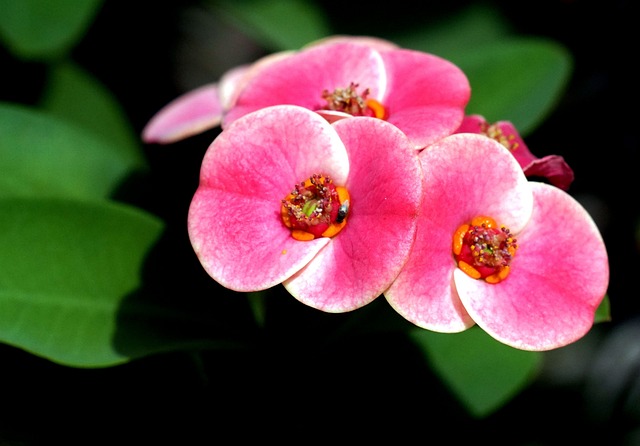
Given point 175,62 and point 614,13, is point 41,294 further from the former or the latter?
point 614,13

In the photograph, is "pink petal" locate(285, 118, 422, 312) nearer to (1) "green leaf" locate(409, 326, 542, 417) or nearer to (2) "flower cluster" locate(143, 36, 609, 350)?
(2) "flower cluster" locate(143, 36, 609, 350)

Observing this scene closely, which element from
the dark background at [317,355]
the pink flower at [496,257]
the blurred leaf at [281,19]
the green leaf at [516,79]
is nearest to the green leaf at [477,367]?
the dark background at [317,355]

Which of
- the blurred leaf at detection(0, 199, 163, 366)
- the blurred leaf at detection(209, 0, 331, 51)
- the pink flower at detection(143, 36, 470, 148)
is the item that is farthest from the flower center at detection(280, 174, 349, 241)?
the blurred leaf at detection(209, 0, 331, 51)

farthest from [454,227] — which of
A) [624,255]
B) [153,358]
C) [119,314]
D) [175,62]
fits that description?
[175,62]

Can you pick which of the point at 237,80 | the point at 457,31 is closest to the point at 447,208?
the point at 237,80

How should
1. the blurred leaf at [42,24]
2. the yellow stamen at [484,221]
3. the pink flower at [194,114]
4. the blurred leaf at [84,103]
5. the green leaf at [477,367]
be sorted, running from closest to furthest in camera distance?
1. the yellow stamen at [484,221]
2. the pink flower at [194,114]
3. the green leaf at [477,367]
4. the blurred leaf at [42,24]
5. the blurred leaf at [84,103]

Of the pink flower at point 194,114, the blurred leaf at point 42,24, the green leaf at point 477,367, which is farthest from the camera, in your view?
the blurred leaf at point 42,24

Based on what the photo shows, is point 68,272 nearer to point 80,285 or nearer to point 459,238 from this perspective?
point 80,285

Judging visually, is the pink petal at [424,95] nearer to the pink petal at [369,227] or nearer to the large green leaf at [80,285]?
the pink petal at [369,227]
